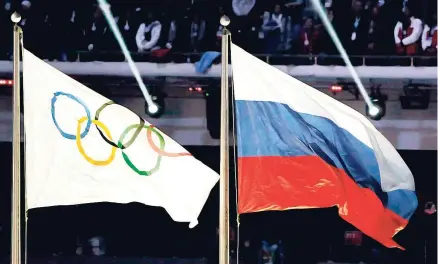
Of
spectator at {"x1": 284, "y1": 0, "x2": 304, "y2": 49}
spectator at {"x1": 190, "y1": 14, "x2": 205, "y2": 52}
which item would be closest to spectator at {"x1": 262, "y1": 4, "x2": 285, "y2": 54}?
spectator at {"x1": 284, "y1": 0, "x2": 304, "y2": 49}

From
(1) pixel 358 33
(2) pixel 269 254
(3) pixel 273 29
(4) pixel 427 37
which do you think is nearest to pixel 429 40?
(4) pixel 427 37

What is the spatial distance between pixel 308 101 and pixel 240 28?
6.47 m

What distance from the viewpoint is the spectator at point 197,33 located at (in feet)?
53.7

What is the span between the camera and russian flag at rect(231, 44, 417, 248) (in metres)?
9.84

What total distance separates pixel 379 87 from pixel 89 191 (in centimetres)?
826

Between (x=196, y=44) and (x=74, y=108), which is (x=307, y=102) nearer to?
(x=74, y=108)

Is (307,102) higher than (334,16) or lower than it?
lower

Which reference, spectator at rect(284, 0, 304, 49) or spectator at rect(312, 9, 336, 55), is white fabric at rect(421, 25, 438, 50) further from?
spectator at rect(284, 0, 304, 49)

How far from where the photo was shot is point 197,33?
53.8ft

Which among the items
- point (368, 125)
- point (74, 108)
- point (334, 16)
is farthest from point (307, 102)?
point (334, 16)

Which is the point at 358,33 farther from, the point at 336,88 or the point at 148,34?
the point at 148,34

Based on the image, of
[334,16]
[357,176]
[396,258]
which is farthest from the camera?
[396,258]

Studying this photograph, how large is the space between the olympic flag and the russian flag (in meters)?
0.56

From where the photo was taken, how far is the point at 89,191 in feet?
32.8
